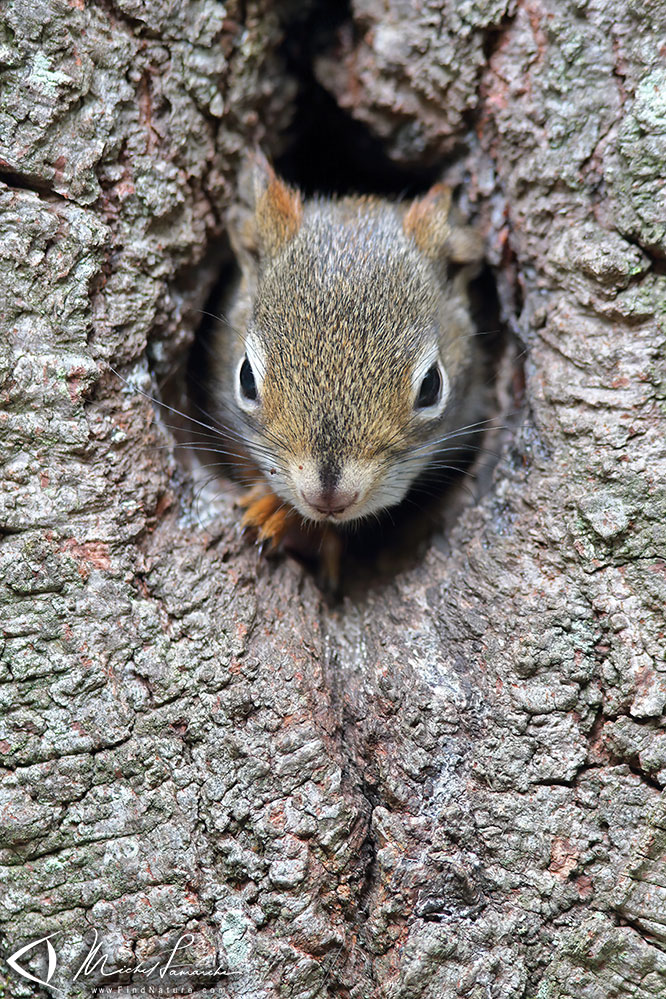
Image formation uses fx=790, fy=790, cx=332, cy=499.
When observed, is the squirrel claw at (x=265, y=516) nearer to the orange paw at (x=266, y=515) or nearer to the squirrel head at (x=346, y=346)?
the orange paw at (x=266, y=515)

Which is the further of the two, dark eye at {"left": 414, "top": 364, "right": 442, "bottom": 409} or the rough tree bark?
dark eye at {"left": 414, "top": 364, "right": 442, "bottom": 409}

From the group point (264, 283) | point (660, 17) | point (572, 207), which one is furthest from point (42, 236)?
point (660, 17)

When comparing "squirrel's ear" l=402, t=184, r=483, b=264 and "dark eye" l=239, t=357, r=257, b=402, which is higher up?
"squirrel's ear" l=402, t=184, r=483, b=264

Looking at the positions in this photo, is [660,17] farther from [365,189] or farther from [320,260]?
[365,189]

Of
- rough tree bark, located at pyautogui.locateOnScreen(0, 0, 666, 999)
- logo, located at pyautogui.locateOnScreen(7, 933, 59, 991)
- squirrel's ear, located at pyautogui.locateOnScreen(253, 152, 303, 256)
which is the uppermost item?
squirrel's ear, located at pyautogui.locateOnScreen(253, 152, 303, 256)

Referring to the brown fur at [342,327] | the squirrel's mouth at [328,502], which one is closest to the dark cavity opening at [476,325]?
the brown fur at [342,327]

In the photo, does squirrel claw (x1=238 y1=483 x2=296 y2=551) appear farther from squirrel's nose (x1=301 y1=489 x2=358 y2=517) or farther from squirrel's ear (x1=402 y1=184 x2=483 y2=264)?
squirrel's ear (x1=402 y1=184 x2=483 y2=264)

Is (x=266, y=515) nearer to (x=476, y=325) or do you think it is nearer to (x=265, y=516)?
(x=265, y=516)

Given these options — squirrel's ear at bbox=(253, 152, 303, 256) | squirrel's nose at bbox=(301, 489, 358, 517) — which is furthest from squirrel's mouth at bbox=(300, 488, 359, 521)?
squirrel's ear at bbox=(253, 152, 303, 256)

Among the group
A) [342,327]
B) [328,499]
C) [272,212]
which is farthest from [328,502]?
[272,212]

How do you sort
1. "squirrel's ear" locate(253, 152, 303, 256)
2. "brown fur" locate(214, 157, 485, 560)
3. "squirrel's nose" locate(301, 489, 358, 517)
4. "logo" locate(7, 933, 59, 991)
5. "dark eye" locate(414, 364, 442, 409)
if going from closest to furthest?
"logo" locate(7, 933, 59, 991), "squirrel's nose" locate(301, 489, 358, 517), "brown fur" locate(214, 157, 485, 560), "dark eye" locate(414, 364, 442, 409), "squirrel's ear" locate(253, 152, 303, 256)
